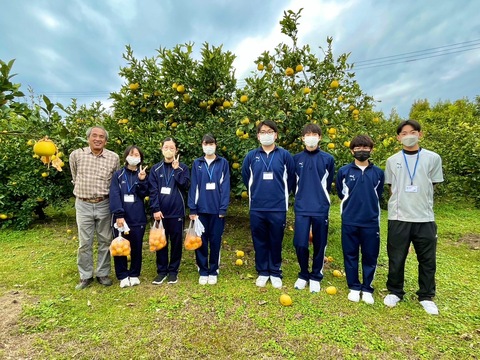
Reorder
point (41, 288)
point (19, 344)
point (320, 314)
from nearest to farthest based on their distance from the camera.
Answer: point (19, 344) → point (320, 314) → point (41, 288)

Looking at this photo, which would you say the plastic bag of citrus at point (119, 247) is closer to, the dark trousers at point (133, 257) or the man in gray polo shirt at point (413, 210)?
the dark trousers at point (133, 257)

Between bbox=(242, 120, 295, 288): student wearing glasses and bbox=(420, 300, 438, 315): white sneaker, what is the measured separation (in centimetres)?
160

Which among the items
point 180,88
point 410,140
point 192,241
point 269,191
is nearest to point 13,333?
point 192,241

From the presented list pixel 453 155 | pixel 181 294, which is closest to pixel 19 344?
pixel 181 294

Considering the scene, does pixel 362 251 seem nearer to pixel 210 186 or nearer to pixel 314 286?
pixel 314 286

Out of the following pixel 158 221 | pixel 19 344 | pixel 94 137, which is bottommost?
pixel 19 344

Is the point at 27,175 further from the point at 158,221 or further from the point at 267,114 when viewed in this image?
the point at 267,114

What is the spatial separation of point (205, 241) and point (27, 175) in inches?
197

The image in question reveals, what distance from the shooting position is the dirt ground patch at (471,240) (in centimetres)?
592

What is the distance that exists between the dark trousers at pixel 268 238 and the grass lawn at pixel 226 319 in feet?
0.92

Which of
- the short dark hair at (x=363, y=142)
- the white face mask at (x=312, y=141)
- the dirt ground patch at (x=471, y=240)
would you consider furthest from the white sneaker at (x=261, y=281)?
the dirt ground patch at (x=471, y=240)

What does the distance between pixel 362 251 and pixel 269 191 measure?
50.2 inches

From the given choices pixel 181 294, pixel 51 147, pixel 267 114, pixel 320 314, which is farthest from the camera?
pixel 267 114

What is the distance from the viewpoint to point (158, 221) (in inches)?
153
